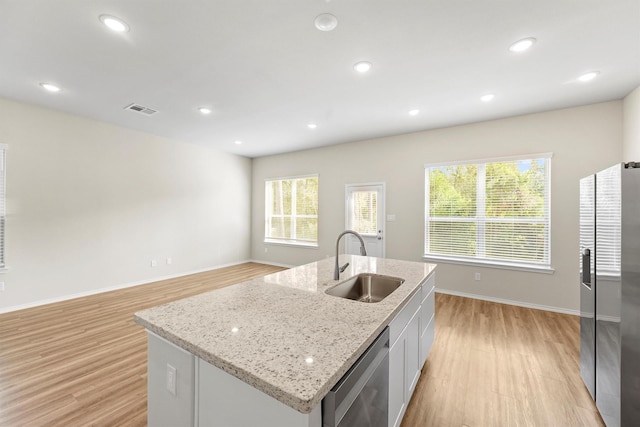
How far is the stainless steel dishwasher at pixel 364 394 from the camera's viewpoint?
2.72 ft

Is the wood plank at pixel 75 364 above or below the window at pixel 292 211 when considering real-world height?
below

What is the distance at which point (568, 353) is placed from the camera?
2.62 metres

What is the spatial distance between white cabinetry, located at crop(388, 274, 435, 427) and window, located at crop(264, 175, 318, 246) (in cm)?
419

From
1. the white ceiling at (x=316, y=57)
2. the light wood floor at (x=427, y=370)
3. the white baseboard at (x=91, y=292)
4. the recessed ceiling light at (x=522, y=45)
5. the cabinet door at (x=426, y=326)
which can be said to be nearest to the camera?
the light wood floor at (x=427, y=370)

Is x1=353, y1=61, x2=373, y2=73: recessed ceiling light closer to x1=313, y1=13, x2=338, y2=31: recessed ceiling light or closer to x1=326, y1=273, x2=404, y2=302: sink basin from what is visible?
x1=313, y1=13, x2=338, y2=31: recessed ceiling light

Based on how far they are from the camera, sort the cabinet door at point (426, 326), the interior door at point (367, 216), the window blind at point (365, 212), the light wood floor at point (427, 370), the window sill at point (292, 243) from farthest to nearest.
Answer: the window sill at point (292, 243) → the window blind at point (365, 212) → the interior door at point (367, 216) → the cabinet door at point (426, 326) → the light wood floor at point (427, 370)

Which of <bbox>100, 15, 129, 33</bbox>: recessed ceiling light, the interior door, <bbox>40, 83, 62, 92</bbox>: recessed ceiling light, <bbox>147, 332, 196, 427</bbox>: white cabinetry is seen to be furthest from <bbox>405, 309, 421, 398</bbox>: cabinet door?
<bbox>40, 83, 62, 92</bbox>: recessed ceiling light

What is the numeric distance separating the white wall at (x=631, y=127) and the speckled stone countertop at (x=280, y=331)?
11.5 feet

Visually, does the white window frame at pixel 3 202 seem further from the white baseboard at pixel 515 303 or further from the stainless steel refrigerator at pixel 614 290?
the white baseboard at pixel 515 303

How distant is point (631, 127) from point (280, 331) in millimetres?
4718

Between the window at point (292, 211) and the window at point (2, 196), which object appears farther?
the window at point (292, 211)

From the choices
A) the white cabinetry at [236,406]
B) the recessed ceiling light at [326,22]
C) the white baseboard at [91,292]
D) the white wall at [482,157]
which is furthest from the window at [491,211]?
the white baseboard at [91,292]

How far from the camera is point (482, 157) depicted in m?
4.25

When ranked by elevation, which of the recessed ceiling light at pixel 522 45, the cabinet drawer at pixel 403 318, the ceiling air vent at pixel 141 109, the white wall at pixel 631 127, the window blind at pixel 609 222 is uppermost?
the ceiling air vent at pixel 141 109
